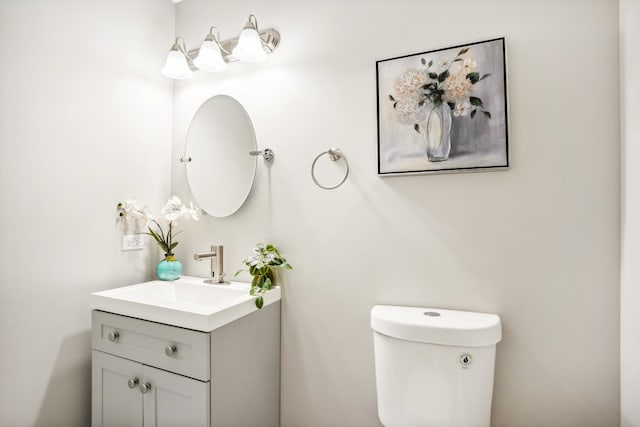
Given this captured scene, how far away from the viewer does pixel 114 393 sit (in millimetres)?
1339

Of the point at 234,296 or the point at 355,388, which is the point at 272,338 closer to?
the point at 234,296

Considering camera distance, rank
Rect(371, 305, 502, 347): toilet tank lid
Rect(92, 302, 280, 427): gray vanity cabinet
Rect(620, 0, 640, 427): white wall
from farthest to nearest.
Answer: Rect(92, 302, 280, 427): gray vanity cabinet
Rect(371, 305, 502, 347): toilet tank lid
Rect(620, 0, 640, 427): white wall

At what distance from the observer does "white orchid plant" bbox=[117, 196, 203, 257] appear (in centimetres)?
166

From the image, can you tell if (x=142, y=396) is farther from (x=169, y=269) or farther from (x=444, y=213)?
(x=444, y=213)

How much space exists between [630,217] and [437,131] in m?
0.63

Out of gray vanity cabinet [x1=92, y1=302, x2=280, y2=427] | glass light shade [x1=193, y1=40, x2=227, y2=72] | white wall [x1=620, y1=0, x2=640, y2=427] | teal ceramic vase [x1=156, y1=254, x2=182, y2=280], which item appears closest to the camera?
white wall [x1=620, y1=0, x2=640, y2=427]

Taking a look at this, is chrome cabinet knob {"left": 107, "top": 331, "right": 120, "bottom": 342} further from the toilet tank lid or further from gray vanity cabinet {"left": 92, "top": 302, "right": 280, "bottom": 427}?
the toilet tank lid

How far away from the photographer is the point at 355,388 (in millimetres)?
1396

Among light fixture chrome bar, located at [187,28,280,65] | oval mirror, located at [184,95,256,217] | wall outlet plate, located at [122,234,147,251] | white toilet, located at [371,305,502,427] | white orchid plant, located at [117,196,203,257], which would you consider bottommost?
white toilet, located at [371,305,502,427]

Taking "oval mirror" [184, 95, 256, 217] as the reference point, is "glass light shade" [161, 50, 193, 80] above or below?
above

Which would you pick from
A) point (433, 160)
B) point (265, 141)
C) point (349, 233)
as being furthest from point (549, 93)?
point (265, 141)

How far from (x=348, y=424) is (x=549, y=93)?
145cm

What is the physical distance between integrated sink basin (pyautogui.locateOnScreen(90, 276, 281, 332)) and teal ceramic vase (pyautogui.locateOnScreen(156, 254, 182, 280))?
30 millimetres

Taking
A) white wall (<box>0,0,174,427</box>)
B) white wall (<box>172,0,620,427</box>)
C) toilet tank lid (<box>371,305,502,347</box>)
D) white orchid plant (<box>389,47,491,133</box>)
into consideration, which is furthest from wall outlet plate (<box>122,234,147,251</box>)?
white orchid plant (<box>389,47,491,133</box>)
